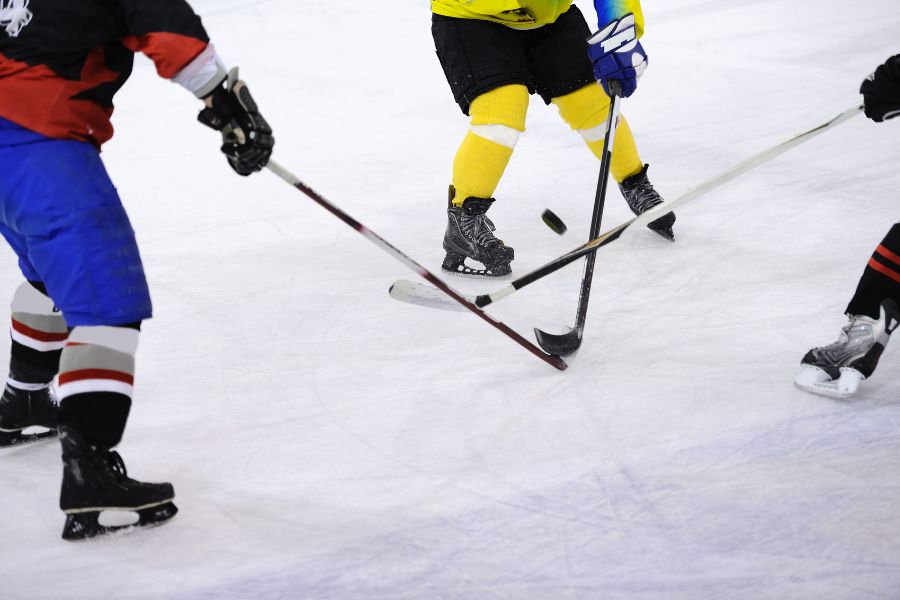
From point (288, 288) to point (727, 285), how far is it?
115 centimetres

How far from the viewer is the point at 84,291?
160 cm

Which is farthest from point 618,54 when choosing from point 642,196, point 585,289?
point 585,289

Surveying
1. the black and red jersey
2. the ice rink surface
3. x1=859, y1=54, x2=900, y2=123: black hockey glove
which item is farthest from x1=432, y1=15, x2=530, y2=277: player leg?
the black and red jersey

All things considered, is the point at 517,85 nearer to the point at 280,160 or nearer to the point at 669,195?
the point at 669,195

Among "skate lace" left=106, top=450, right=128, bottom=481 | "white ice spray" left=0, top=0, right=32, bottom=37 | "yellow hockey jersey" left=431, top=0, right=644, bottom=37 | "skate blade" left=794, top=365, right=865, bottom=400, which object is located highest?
"white ice spray" left=0, top=0, right=32, bottom=37

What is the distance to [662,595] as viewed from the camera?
1.43 metres

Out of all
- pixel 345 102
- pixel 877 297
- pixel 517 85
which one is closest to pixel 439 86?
pixel 345 102

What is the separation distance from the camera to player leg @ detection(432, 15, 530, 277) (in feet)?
8.29

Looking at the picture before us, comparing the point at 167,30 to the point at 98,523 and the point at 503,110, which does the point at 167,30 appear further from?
the point at 503,110

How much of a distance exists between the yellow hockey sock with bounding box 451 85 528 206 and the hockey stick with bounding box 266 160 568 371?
581 millimetres

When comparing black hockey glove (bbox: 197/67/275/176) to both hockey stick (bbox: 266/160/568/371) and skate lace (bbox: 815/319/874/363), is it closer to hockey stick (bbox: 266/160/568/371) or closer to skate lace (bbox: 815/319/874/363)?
hockey stick (bbox: 266/160/568/371)

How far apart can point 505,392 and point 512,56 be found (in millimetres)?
964

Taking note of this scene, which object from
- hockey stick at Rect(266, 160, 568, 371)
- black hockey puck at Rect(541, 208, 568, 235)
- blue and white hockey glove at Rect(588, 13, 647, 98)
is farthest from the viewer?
black hockey puck at Rect(541, 208, 568, 235)

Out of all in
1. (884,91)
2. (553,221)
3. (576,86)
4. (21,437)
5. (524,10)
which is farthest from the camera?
(553,221)
